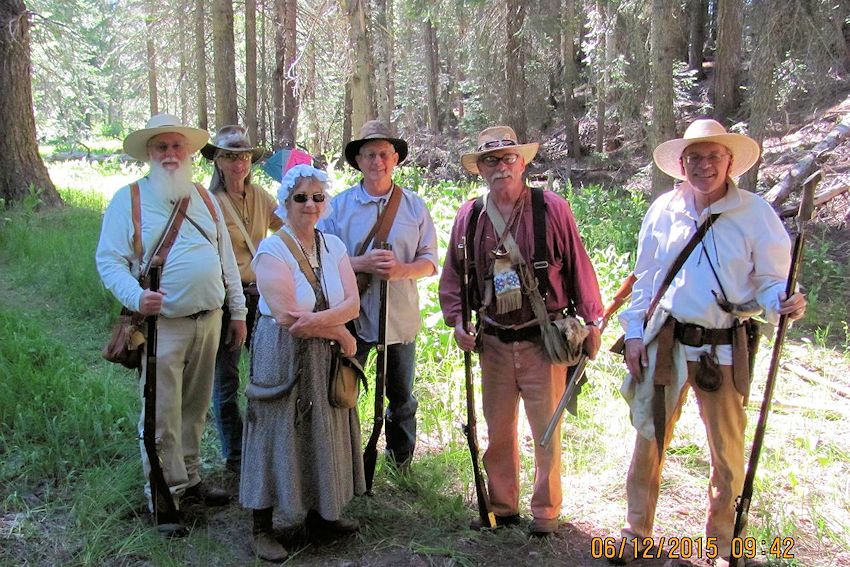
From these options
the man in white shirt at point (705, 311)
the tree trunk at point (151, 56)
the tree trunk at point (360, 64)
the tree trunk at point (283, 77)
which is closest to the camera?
the man in white shirt at point (705, 311)

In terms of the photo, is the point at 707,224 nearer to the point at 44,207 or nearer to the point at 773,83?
the point at 773,83

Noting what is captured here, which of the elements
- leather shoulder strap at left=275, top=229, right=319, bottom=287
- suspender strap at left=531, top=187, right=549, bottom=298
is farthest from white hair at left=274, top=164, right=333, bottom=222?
suspender strap at left=531, top=187, right=549, bottom=298

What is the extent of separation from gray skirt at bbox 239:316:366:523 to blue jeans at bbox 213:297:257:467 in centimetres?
86

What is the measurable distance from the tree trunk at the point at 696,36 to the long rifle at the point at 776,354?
62.2 ft

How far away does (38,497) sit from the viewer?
3.88 metres

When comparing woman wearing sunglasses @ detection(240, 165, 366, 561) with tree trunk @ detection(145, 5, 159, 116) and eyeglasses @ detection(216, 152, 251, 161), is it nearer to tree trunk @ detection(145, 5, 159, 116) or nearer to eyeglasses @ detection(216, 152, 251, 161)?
eyeglasses @ detection(216, 152, 251, 161)

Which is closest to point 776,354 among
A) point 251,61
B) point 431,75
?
point 251,61

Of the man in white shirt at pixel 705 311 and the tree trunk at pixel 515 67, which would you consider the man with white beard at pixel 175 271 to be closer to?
the man in white shirt at pixel 705 311

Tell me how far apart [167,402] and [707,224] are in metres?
2.92

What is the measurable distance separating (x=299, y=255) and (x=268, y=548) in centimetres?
148

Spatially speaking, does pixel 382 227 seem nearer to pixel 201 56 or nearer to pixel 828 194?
pixel 828 194

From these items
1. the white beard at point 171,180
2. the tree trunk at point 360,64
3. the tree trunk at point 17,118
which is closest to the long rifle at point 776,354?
the white beard at point 171,180

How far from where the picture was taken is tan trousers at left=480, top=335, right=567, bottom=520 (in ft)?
11.8

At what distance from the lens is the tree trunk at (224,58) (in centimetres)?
1312
